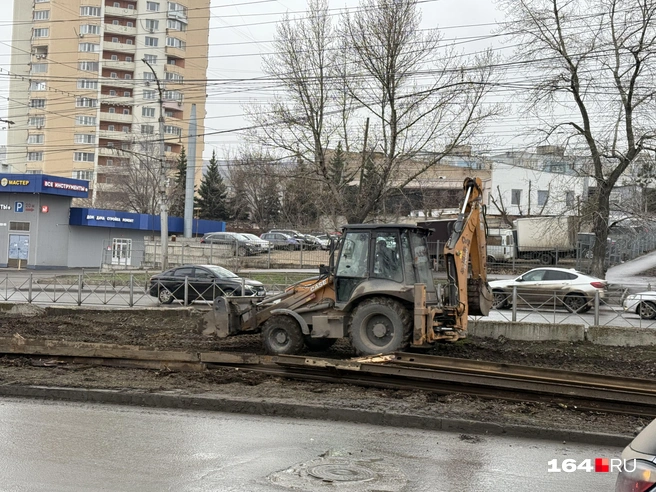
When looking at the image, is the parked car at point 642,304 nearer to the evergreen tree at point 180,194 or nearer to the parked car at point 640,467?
the parked car at point 640,467

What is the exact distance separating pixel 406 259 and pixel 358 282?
0.99 metres

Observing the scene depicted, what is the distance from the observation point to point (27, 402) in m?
9.80

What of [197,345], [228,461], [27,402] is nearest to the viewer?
[228,461]

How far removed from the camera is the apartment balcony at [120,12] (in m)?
95.8

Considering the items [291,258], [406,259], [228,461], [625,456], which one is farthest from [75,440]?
[291,258]

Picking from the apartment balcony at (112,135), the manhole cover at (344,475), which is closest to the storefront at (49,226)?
the manhole cover at (344,475)

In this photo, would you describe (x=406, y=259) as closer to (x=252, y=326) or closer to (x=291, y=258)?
(x=252, y=326)

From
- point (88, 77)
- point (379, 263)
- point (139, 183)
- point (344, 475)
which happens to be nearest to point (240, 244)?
point (379, 263)

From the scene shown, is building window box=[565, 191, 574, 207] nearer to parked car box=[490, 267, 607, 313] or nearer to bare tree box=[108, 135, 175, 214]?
parked car box=[490, 267, 607, 313]

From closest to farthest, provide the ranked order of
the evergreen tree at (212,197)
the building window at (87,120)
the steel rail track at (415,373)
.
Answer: the steel rail track at (415,373) < the evergreen tree at (212,197) < the building window at (87,120)

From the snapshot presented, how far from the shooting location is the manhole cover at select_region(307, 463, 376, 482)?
6.50 m

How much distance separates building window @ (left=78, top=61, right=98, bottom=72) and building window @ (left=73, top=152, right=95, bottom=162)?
11107 mm

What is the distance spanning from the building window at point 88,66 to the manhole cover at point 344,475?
97.3 m

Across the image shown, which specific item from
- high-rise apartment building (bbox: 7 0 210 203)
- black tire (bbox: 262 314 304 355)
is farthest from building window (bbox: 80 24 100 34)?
black tire (bbox: 262 314 304 355)
